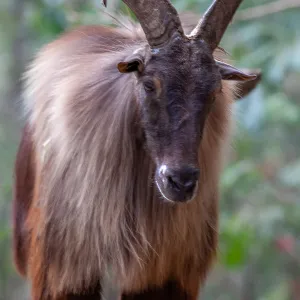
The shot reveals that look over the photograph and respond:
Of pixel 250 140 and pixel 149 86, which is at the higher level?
pixel 149 86

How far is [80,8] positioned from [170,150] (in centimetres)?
397

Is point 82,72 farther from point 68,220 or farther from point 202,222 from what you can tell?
point 202,222

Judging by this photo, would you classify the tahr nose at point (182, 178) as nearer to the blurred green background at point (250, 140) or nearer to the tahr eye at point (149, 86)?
the tahr eye at point (149, 86)

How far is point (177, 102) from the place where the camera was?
11.7ft

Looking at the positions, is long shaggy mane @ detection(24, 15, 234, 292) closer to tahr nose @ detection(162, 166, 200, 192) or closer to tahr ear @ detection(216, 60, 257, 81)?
tahr ear @ detection(216, 60, 257, 81)

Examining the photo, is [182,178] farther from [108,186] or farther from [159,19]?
[159,19]

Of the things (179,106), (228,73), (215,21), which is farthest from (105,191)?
(215,21)

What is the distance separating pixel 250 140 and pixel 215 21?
5.75 metres

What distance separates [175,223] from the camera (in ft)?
13.6

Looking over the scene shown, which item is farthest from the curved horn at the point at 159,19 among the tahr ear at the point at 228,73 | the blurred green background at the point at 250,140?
the blurred green background at the point at 250,140

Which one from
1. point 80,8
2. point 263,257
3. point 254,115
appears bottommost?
point 263,257

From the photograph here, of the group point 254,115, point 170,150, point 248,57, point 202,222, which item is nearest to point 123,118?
point 170,150

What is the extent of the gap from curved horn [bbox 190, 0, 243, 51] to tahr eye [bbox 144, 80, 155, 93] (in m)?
0.31

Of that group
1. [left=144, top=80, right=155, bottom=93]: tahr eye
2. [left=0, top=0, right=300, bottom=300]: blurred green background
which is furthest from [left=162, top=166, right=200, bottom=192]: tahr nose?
[left=0, top=0, right=300, bottom=300]: blurred green background
